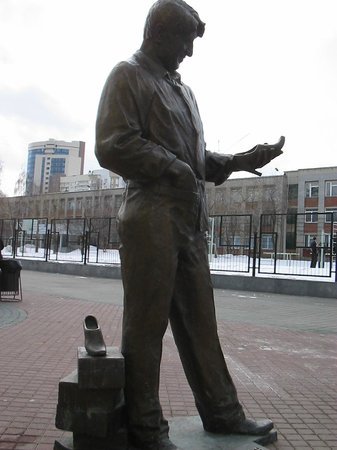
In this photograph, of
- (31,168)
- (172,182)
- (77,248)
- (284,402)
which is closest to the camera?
(172,182)

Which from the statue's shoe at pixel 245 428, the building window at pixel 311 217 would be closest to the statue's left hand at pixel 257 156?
the statue's shoe at pixel 245 428

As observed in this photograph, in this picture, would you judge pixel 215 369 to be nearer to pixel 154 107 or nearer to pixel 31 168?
pixel 154 107

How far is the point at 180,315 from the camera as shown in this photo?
3.14 m

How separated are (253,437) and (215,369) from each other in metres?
0.50

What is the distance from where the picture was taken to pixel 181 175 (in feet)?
9.43

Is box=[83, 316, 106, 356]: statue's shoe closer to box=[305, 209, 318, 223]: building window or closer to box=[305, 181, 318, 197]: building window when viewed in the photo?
box=[305, 209, 318, 223]: building window

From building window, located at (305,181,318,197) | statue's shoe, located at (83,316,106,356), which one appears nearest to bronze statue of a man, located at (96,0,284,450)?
statue's shoe, located at (83,316,106,356)

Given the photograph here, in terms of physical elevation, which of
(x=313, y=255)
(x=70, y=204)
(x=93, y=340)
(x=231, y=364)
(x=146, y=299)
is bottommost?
(x=231, y=364)

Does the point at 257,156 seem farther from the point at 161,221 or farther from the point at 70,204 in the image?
the point at 70,204

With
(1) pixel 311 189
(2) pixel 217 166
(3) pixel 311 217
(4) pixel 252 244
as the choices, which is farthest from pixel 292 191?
(2) pixel 217 166

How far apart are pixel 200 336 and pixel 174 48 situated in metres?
1.77

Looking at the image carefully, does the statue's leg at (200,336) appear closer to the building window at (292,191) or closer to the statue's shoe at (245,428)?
the statue's shoe at (245,428)

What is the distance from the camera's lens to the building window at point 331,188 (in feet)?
178

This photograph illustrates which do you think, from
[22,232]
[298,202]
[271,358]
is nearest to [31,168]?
[298,202]
